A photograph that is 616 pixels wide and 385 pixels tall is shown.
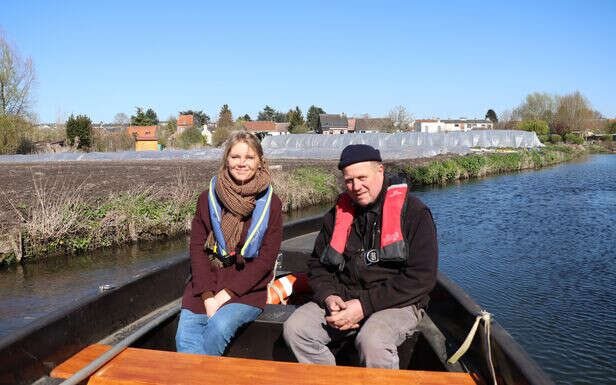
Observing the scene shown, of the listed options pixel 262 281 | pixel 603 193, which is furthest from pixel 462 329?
pixel 603 193

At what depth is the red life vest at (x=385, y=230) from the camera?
Answer: 108 inches

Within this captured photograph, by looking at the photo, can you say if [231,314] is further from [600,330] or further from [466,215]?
[466,215]

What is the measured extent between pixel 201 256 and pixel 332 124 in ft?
292

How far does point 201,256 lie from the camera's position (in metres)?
3.20

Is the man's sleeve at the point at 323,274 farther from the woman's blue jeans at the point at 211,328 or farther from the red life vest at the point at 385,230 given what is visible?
the woman's blue jeans at the point at 211,328

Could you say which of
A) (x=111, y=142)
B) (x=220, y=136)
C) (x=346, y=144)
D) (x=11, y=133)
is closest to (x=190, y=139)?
(x=220, y=136)

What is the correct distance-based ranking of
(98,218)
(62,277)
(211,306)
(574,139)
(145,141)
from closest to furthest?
(211,306) < (62,277) < (98,218) < (145,141) < (574,139)

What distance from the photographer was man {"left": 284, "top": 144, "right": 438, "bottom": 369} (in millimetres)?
2730

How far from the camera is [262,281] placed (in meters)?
3.22

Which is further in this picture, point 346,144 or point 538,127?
point 538,127

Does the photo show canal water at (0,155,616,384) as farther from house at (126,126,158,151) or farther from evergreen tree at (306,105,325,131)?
evergreen tree at (306,105,325,131)

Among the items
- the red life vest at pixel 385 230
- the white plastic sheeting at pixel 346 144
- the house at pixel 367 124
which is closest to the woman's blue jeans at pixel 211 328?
the red life vest at pixel 385 230

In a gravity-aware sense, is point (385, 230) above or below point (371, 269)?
above

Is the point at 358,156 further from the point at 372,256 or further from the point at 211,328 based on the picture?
the point at 211,328
